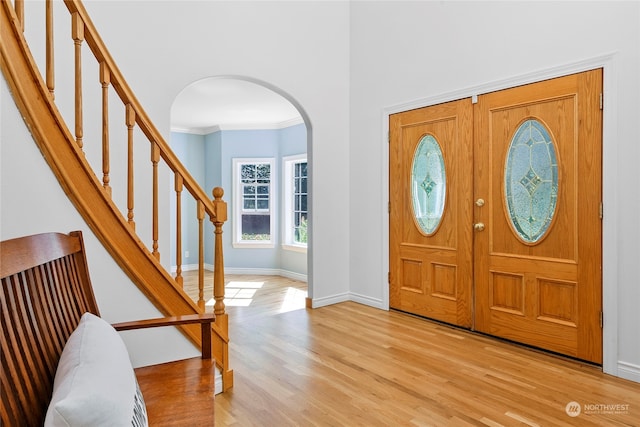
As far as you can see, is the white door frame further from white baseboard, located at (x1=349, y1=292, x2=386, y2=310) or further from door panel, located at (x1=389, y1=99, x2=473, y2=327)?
white baseboard, located at (x1=349, y1=292, x2=386, y2=310)

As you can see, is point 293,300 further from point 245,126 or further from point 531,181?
point 245,126

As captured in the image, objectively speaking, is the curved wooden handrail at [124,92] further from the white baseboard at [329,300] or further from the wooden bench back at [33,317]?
the white baseboard at [329,300]

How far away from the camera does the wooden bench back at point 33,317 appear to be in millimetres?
1000

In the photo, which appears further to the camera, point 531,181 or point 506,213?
point 506,213

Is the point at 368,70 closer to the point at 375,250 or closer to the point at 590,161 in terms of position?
the point at 375,250

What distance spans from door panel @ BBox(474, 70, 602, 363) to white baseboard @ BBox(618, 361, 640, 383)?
133 millimetres

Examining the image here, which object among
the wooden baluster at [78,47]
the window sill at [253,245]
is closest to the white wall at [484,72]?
the window sill at [253,245]

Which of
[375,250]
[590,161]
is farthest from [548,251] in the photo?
[375,250]

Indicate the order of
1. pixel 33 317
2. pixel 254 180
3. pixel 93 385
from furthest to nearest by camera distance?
pixel 254 180 < pixel 33 317 < pixel 93 385

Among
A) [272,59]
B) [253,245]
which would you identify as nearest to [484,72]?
[272,59]

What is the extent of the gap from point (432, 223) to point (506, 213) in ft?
2.38

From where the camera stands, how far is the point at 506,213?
330cm

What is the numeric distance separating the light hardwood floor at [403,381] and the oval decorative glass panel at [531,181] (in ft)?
3.17

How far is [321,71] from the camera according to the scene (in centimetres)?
439
